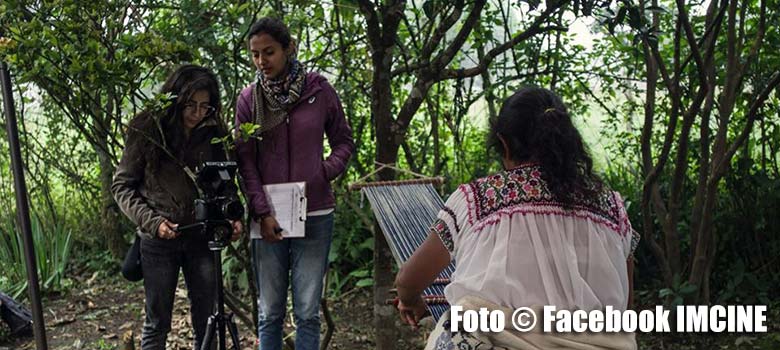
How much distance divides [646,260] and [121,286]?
2948 mm

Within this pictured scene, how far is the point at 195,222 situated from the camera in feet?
8.89

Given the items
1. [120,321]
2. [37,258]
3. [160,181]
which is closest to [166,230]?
A: [160,181]

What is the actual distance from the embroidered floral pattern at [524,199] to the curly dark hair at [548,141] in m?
0.02

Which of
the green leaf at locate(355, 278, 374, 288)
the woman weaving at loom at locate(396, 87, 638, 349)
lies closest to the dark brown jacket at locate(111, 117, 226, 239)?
the woman weaving at loom at locate(396, 87, 638, 349)

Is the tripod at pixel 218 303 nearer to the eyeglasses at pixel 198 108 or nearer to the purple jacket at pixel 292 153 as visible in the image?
the purple jacket at pixel 292 153

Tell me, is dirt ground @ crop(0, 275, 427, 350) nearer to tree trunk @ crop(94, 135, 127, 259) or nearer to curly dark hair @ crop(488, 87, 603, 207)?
tree trunk @ crop(94, 135, 127, 259)

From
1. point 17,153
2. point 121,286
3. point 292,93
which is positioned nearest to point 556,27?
point 292,93

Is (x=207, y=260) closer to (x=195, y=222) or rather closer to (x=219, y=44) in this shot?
(x=195, y=222)

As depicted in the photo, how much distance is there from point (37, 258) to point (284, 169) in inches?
106

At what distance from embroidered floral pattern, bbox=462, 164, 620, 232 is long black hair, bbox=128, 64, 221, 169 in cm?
112

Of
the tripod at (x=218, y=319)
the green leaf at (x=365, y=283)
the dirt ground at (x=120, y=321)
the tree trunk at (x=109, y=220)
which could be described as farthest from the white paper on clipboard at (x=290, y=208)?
the tree trunk at (x=109, y=220)

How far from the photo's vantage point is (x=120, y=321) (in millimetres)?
4453

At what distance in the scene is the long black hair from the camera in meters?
2.65

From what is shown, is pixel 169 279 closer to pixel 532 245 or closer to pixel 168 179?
pixel 168 179
